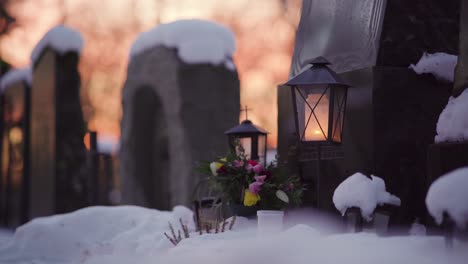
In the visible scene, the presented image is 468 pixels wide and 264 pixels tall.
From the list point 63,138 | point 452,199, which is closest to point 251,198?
point 452,199

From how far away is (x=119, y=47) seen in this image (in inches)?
950

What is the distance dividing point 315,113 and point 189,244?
1.64m

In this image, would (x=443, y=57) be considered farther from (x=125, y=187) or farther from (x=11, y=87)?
(x=11, y=87)

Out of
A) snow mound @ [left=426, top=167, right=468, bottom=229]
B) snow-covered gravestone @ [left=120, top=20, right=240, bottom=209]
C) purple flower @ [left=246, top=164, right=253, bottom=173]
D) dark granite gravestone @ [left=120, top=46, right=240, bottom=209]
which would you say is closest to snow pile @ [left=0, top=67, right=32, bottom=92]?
dark granite gravestone @ [left=120, top=46, right=240, bottom=209]

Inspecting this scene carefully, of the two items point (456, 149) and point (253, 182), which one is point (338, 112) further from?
point (456, 149)

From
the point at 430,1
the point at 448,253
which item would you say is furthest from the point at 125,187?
the point at 448,253

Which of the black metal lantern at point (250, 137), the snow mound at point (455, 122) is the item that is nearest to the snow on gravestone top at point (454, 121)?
the snow mound at point (455, 122)

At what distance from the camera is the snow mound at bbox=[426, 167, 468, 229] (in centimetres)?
368

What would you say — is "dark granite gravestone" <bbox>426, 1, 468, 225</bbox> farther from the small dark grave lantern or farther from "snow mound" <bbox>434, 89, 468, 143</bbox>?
the small dark grave lantern

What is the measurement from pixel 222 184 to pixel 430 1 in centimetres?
264

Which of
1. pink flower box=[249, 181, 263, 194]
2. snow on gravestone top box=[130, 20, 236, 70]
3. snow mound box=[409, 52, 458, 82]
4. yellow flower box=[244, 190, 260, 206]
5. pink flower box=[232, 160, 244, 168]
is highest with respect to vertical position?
snow on gravestone top box=[130, 20, 236, 70]

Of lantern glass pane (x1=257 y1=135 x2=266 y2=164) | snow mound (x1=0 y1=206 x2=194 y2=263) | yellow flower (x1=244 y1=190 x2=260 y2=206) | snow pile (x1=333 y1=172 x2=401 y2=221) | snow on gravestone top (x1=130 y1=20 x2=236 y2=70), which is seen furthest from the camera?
snow on gravestone top (x1=130 y1=20 x2=236 y2=70)

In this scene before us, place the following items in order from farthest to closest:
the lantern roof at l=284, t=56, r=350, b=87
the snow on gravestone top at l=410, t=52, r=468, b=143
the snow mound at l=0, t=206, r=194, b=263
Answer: the snow mound at l=0, t=206, r=194, b=263
the lantern roof at l=284, t=56, r=350, b=87
the snow on gravestone top at l=410, t=52, r=468, b=143

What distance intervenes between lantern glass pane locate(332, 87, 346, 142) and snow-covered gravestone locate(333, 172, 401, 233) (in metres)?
0.78
